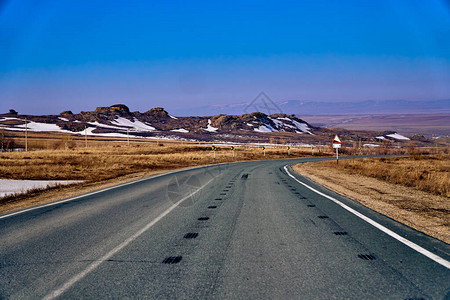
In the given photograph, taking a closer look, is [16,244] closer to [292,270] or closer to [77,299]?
[77,299]

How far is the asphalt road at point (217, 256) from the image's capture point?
401 cm

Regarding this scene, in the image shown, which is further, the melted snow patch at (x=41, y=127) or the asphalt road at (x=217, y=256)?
the melted snow patch at (x=41, y=127)

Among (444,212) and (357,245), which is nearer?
(357,245)

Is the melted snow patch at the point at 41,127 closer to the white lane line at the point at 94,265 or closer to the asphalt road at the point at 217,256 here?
the asphalt road at the point at 217,256

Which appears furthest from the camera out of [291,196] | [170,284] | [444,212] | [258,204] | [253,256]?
[291,196]

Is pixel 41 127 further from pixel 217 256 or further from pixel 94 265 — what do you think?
pixel 217 256

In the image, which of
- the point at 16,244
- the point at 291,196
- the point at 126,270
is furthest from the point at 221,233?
the point at 291,196

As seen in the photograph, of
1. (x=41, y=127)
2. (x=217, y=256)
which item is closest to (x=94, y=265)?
(x=217, y=256)

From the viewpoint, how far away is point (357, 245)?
18.9 ft

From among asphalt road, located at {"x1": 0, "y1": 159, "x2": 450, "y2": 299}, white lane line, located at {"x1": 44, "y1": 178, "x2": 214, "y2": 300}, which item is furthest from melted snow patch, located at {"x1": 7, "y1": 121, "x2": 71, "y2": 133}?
white lane line, located at {"x1": 44, "y1": 178, "x2": 214, "y2": 300}

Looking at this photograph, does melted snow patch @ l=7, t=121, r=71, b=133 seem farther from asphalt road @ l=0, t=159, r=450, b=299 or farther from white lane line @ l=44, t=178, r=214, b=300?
white lane line @ l=44, t=178, r=214, b=300

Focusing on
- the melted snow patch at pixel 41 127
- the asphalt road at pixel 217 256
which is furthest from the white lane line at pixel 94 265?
the melted snow patch at pixel 41 127

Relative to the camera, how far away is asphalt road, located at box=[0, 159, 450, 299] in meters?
4.01

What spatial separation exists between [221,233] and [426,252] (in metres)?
3.51
